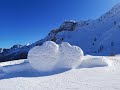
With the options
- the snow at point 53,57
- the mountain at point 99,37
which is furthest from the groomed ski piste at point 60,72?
the mountain at point 99,37

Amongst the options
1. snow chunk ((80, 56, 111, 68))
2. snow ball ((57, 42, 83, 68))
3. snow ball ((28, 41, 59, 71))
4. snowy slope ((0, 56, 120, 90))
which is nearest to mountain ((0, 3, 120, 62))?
snow chunk ((80, 56, 111, 68))

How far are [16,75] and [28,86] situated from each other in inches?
138

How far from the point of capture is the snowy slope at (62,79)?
47.0ft

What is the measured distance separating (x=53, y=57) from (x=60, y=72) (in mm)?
1450

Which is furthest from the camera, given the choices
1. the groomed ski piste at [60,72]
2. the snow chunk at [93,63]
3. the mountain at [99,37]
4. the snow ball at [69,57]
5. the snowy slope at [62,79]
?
the mountain at [99,37]

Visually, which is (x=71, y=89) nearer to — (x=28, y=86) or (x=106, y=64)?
(x=28, y=86)

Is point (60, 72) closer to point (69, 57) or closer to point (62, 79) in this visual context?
point (69, 57)

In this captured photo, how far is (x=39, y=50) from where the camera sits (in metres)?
19.1

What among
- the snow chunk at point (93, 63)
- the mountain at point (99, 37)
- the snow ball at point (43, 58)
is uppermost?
the mountain at point (99, 37)

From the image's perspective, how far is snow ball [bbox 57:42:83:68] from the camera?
19.1 meters

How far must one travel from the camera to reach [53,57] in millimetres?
19031

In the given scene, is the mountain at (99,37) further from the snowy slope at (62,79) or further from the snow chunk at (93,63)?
the snowy slope at (62,79)

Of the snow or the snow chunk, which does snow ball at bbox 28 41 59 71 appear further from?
the snow chunk

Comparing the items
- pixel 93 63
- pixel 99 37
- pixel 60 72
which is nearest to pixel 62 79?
pixel 60 72
